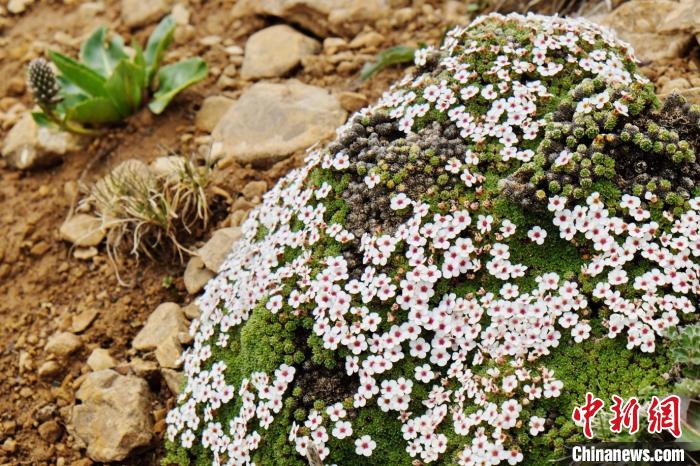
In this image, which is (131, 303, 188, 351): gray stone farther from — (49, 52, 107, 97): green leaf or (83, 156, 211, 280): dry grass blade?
(49, 52, 107, 97): green leaf

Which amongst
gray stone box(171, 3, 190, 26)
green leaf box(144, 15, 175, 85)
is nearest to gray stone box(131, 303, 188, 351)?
green leaf box(144, 15, 175, 85)

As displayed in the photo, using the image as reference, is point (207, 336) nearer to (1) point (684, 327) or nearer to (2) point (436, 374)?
(2) point (436, 374)

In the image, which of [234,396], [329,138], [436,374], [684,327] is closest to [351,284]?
[436,374]

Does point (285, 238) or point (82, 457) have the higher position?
point (285, 238)

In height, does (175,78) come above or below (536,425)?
below
